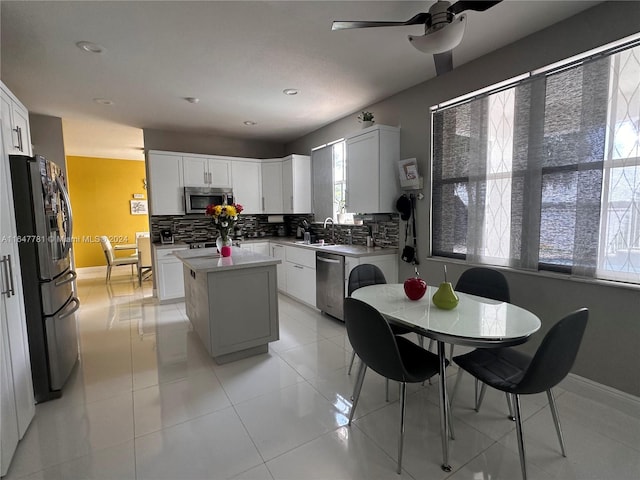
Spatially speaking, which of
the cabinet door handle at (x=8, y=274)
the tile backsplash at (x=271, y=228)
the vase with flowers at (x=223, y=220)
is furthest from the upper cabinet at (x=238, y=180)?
the cabinet door handle at (x=8, y=274)

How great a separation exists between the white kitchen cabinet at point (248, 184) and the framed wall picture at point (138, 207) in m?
3.48

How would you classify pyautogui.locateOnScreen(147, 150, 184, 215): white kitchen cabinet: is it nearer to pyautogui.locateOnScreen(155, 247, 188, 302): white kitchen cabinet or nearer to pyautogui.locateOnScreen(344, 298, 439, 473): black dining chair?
pyautogui.locateOnScreen(155, 247, 188, 302): white kitchen cabinet

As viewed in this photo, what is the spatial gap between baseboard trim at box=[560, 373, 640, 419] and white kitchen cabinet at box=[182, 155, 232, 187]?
4.83 metres

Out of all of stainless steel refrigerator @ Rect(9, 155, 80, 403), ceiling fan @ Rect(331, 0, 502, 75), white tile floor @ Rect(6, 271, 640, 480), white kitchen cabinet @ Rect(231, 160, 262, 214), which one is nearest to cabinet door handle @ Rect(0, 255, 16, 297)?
stainless steel refrigerator @ Rect(9, 155, 80, 403)

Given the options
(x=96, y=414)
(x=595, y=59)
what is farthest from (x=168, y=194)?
(x=595, y=59)

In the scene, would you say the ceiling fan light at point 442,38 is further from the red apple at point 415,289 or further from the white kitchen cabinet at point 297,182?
the white kitchen cabinet at point 297,182

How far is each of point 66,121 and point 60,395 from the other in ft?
12.4

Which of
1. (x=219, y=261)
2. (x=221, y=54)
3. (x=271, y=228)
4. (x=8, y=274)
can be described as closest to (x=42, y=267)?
(x=8, y=274)

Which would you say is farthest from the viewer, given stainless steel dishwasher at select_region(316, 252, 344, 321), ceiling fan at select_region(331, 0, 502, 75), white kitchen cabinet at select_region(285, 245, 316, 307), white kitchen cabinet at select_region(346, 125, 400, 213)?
white kitchen cabinet at select_region(285, 245, 316, 307)

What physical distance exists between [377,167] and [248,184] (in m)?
2.68

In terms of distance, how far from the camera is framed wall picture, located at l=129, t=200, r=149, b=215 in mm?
7332

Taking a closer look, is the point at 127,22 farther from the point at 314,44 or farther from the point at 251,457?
the point at 251,457

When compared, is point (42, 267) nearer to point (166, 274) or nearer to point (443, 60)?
point (166, 274)

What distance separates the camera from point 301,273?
434 cm
